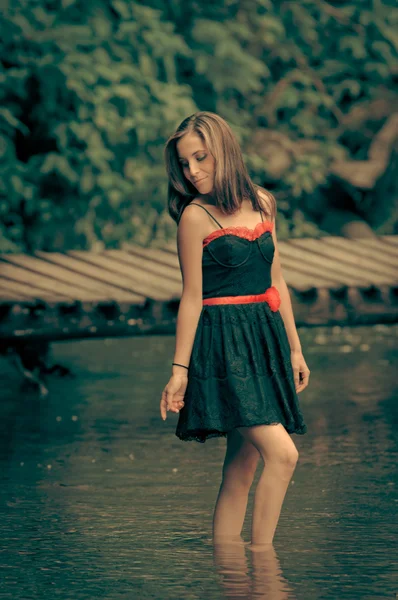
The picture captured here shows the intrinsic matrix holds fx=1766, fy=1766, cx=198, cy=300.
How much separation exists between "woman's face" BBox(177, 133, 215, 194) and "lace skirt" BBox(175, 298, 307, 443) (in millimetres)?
483

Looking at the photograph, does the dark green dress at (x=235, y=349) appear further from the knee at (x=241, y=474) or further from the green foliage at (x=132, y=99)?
the green foliage at (x=132, y=99)

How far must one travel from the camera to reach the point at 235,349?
694 centimetres

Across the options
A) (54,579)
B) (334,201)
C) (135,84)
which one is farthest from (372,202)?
(54,579)

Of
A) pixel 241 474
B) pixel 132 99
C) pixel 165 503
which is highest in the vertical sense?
pixel 241 474

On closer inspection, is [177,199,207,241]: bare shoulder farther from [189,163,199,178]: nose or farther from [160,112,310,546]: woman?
[189,163,199,178]: nose

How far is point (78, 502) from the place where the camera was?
8891mm

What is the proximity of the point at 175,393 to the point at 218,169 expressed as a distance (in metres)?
0.90

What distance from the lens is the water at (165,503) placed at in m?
6.83

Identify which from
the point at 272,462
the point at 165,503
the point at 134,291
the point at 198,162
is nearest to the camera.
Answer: the point at 272,462

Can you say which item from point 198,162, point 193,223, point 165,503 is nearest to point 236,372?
point 193,223

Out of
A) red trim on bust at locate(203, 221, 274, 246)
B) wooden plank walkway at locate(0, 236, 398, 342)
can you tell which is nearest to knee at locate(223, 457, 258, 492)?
red trim on bust at locate(203, 221, 274, 246)

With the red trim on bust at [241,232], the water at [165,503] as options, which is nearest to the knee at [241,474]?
the water at [165,503]

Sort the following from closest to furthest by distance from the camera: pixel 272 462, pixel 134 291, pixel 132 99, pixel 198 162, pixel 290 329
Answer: pixel 272 462, pixel 198 162, pixel 290 329, pixel 134 291, pixel 132 99

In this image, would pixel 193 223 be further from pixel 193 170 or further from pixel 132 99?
pixel 132 99
